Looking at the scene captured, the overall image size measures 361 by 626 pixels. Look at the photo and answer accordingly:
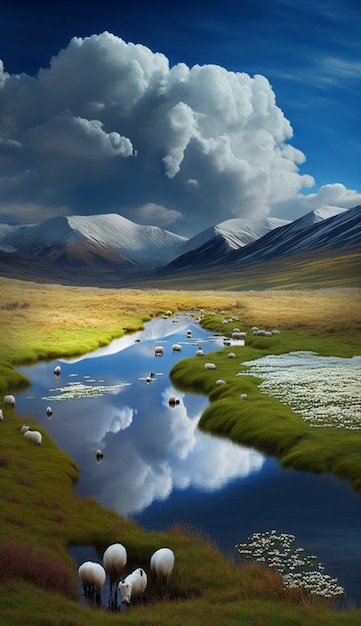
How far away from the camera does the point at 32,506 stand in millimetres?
27000

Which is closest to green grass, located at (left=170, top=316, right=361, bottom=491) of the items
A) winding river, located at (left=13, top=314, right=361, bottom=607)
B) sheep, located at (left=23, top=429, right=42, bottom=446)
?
winding river, located at (left=13, top=314, right=361, bottom=607)

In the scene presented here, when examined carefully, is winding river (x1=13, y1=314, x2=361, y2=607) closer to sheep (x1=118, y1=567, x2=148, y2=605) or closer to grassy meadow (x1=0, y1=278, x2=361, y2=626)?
grassy meadow (x1=0, y1=278, x2=361, y2=626)

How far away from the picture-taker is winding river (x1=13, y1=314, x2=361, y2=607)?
85.2 ft

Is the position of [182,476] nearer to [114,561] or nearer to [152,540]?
[152,540]

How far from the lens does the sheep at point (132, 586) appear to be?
19.3m

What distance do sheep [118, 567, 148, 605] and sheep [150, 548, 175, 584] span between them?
740mm

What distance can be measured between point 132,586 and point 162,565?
1691 millimetres

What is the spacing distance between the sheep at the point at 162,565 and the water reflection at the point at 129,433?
7256 mm

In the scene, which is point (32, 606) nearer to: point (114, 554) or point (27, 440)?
point (114, 554)

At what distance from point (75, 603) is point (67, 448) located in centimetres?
1977

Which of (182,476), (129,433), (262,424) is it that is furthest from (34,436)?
(262,424)

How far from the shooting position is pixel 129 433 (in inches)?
1644

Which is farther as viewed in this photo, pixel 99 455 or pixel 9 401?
pixel 9 401

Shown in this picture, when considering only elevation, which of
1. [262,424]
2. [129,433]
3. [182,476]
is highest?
[262,424]
